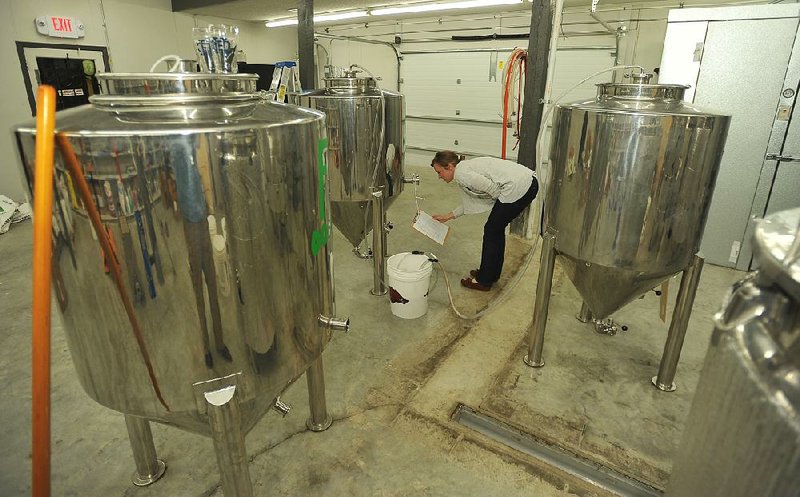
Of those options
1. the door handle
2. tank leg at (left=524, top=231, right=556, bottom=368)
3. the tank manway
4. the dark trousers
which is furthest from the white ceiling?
the tank manway

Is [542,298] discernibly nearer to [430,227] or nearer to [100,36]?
[430,227]

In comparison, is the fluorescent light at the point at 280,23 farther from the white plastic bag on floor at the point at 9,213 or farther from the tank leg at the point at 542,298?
the tank leg at the point at 542,298

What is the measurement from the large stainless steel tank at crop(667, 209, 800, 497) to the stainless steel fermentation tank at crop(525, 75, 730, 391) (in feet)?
3.68

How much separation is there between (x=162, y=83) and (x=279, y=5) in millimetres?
6334

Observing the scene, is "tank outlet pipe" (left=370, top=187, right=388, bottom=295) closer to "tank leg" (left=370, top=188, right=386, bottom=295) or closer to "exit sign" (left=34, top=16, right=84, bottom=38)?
"tank leg" (left=370, top=188, right=386, bottom=295)

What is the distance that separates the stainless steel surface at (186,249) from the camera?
2.83 ft

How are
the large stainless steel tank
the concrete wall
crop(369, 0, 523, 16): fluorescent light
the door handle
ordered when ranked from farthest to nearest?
crop(369, 0, 523, 16): fluorescent light
the concrete wall
the door handle
the large stainless steel tank

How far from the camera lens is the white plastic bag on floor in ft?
14.0

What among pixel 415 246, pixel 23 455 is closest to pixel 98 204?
pixel 23 455

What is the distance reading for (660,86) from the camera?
1855 millimetres

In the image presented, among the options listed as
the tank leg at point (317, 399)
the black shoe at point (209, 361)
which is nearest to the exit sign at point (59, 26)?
the tank leg at point (317, 399)

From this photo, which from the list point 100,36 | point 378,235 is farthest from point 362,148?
point 100,36

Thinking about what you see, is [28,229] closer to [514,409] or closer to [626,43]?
[514,409]

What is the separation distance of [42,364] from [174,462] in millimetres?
1211
